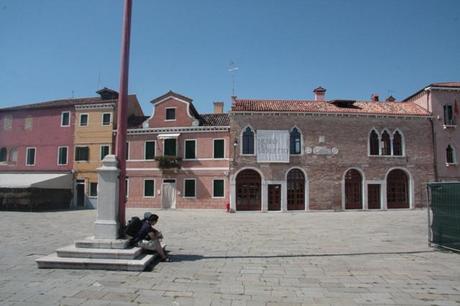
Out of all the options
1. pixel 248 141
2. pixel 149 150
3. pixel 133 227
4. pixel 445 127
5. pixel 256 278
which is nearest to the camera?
pixel 256 278

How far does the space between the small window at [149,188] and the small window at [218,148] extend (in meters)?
5.43

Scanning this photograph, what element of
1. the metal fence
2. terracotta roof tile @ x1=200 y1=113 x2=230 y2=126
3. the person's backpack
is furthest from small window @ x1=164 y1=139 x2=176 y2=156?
the metal fence

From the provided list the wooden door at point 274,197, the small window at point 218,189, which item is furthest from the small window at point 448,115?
the small window at point 218,189

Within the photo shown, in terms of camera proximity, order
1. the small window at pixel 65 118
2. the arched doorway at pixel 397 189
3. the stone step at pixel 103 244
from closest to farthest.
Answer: the stone step at pixel 103 244 → the arched doorway at pixel 397 189 → the small window at pixel 65 118

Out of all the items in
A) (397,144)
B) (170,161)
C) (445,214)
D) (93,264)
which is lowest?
(93,264)

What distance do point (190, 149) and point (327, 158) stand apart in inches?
398

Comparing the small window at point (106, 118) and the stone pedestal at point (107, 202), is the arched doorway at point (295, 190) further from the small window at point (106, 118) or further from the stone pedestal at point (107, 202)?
the stone pedestal at point (107, 202)

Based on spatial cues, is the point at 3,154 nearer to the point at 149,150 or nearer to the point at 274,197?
the point at 149,150

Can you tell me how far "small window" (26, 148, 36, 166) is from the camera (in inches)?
1198

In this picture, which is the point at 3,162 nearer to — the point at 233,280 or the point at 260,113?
the point at 260,113

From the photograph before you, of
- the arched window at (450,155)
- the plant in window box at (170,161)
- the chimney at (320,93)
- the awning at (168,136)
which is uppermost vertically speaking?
the chimney at (320,93)

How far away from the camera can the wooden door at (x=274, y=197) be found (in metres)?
25.5

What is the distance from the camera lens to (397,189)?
26.3m

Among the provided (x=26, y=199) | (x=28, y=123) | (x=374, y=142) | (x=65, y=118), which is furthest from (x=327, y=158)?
(x=28, y=123)
